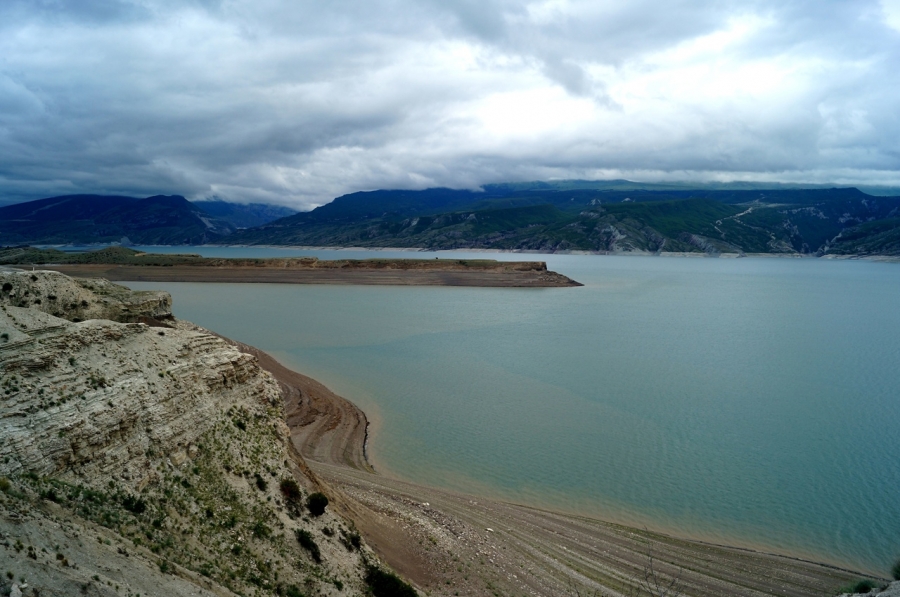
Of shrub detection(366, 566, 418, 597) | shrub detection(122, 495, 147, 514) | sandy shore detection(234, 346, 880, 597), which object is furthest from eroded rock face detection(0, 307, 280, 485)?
shrub detection(366, 566, 418, 597)

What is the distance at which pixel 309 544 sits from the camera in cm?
1281

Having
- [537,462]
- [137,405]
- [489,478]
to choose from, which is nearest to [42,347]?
[137,405]

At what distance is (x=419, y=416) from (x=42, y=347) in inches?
823

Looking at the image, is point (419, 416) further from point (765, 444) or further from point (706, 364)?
point (706, 364)

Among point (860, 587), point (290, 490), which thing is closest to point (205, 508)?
point (290, 490)

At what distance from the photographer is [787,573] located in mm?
16281

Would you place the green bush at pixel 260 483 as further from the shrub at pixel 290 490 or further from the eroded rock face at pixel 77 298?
the eroded rock face at pixel 77 298

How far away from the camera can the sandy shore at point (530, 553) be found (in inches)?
589

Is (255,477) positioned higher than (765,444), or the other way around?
(255,477)

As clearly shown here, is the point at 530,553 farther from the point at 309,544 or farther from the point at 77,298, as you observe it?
the point at 77,298

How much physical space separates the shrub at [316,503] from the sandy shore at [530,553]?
1.45 m

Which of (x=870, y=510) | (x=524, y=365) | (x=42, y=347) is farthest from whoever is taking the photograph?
(x=524, y=365)

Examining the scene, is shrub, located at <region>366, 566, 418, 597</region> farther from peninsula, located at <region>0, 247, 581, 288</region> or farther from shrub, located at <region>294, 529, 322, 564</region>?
peninsula, located at <region>0, 247, 581, 288</region>

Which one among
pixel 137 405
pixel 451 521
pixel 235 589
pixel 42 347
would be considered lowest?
pixel 451 521
